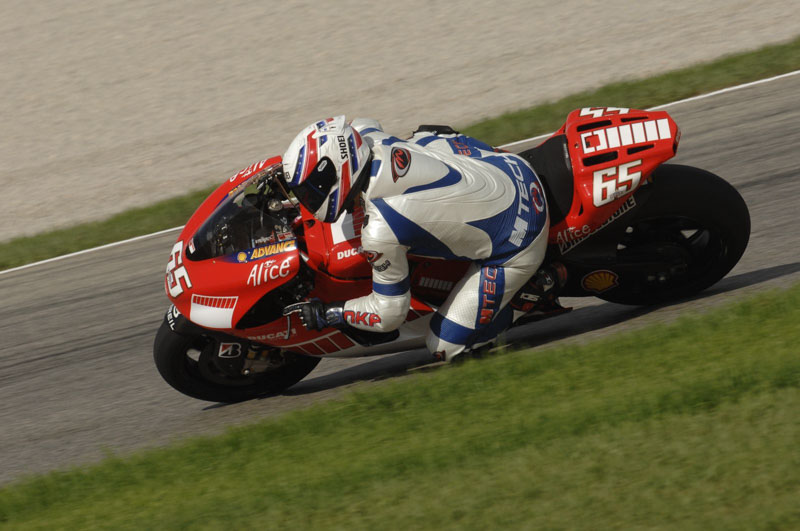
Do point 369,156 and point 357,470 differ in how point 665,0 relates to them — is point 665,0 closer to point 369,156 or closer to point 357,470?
point 369,156

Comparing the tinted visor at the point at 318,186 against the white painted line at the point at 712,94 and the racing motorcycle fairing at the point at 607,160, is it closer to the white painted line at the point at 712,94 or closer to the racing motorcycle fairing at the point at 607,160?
the racing motorcycle fairing at the point at 607,160

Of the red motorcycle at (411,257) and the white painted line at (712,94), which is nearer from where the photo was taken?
the red motorcycle at (411,257)

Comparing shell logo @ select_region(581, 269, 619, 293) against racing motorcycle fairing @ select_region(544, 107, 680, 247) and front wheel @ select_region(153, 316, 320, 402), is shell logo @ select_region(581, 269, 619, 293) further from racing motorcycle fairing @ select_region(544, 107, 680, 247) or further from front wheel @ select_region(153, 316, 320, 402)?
front wheel @ select_region(153, 316, 320, 402)

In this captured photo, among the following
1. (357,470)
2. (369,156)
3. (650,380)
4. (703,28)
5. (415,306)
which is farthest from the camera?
(703,28)

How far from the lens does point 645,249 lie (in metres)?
5.78

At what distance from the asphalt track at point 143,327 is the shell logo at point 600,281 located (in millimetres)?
293

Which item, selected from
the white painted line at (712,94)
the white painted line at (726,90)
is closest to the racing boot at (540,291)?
the white painted line at (712,94)

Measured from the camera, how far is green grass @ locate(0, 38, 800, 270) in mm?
10281

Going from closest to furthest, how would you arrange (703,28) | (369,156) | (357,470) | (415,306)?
(357,470)
(369,156)
(415,306)
(703,28)

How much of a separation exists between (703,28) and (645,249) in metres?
8.92

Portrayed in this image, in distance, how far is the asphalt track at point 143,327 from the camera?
236 inches

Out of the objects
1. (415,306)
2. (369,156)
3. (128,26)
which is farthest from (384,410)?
(128,26)

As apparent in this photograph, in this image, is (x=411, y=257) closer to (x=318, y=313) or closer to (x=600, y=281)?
(x=318, y=313)

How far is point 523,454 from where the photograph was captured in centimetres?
425
